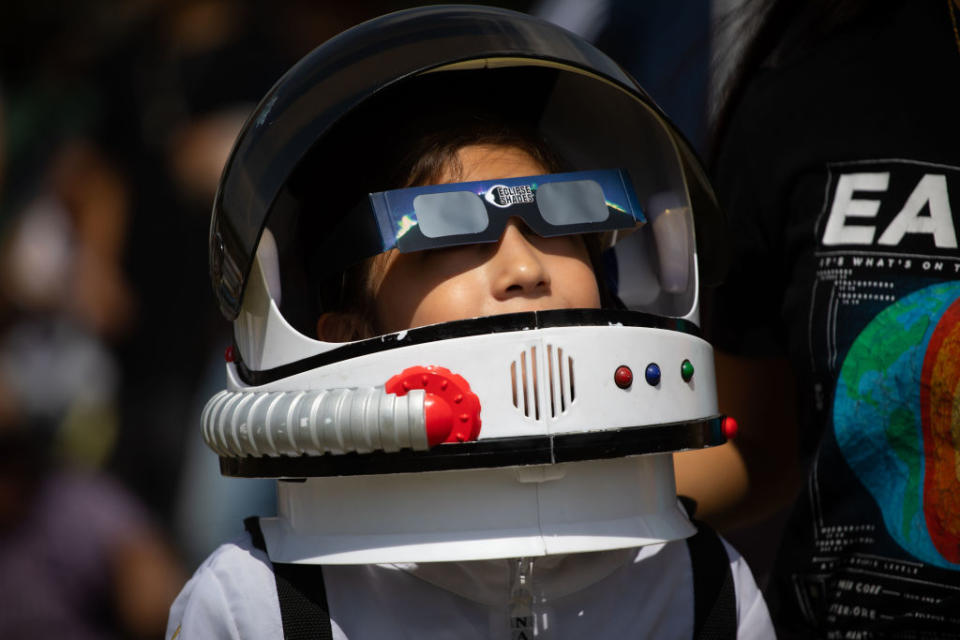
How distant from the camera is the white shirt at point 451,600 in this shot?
1257mm

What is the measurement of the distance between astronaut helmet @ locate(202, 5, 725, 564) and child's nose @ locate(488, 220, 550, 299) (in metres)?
0.02

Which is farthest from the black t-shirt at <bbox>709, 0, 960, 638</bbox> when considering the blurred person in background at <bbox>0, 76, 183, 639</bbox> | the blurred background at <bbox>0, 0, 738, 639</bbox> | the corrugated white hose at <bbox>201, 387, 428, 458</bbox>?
the blurred person in background at <bbox>0, 76, 183, 639</bbox>

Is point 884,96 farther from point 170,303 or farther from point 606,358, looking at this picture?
point 170,303

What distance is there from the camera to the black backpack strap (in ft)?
4.07

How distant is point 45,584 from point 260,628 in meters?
2.01

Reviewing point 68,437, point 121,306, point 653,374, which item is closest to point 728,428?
point 653,374

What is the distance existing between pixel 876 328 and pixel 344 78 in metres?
0.81

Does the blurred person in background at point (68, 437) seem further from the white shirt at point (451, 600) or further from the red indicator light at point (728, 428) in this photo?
the red indicator light at point (728, 428)

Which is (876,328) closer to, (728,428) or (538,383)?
(728,428)

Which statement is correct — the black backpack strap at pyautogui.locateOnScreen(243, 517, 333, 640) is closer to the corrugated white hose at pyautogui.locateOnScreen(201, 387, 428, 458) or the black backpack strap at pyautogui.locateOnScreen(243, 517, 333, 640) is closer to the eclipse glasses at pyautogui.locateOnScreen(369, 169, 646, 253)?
the corrugated white hose at pyautogui.locateOnScreen(201, 387, 428, 458)

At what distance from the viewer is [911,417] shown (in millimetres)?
1415

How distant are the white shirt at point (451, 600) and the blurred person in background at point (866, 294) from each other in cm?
18

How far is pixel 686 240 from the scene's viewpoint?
1.49 meters

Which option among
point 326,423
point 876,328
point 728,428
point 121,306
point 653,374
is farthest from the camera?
point 121,306
